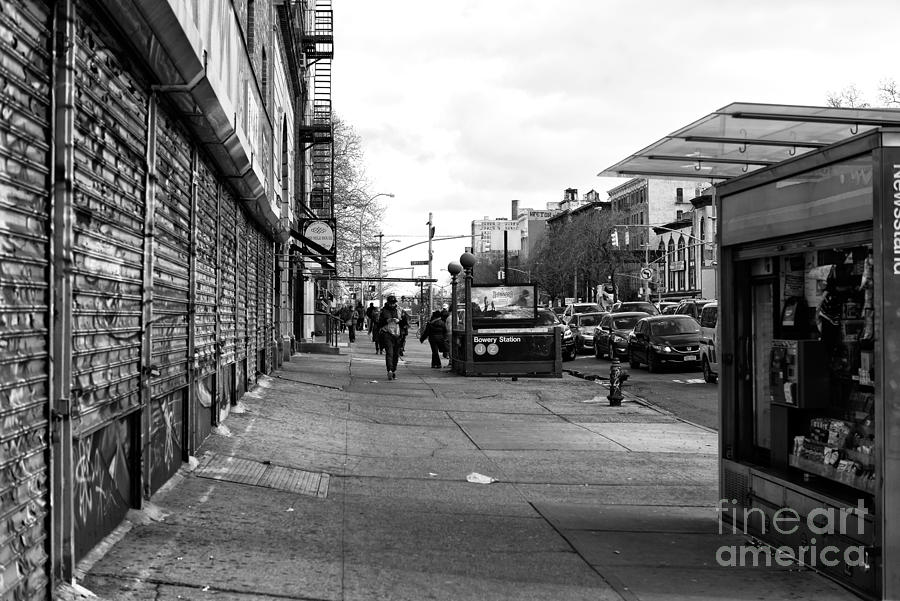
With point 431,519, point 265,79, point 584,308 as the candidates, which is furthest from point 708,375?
point 584,308

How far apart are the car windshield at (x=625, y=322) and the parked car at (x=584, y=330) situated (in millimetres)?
2666

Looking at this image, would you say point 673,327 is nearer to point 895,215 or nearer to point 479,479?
point 479,479

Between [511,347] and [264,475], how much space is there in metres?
14.1

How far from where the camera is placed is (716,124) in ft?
21.5

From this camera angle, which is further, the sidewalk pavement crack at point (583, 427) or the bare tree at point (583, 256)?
the bare tree at point (583, 256)

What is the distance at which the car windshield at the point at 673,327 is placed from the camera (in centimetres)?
2631

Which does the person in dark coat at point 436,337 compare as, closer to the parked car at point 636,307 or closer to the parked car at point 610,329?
the parked car at point 610,329

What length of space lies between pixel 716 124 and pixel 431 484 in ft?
13.3

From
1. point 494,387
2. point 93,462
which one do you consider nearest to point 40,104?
point 93,462

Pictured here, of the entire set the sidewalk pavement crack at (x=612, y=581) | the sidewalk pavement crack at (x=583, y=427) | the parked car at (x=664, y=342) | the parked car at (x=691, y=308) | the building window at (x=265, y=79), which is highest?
the building window at (x=265, y=79)

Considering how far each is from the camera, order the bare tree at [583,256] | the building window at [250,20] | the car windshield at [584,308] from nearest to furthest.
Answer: the building window at [250,20] < the car windshield at [584,308] < the bare tree at [583,256]

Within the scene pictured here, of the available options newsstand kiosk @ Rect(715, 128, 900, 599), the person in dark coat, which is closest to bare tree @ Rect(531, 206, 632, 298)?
the person in dark coat

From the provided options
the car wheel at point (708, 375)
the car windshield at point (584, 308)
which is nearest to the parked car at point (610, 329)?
the car wheel at point (708, 375)

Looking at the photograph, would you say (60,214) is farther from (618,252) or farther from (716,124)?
(618,252)
